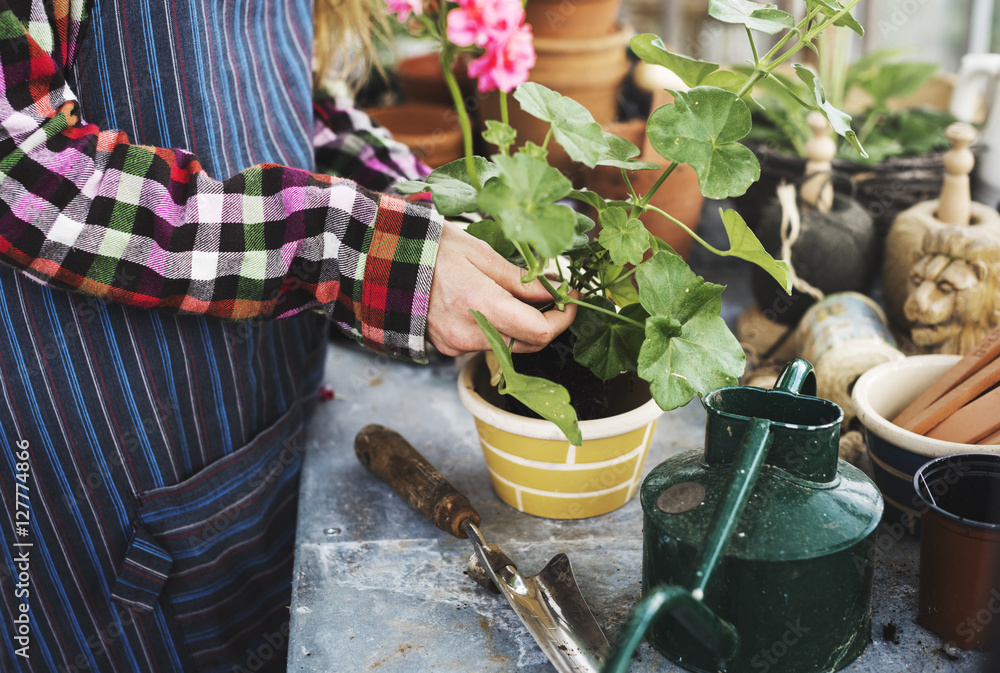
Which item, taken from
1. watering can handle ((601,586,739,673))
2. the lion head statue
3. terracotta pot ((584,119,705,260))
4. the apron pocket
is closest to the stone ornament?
the lion head statue

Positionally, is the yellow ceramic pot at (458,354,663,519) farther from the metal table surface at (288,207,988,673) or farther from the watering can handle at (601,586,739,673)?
the watering can handle at (601,586,739,673)

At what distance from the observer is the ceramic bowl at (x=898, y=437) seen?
0.73 meters

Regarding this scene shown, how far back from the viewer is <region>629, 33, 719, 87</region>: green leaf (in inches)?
27.0

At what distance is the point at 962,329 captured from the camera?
3.37 ft

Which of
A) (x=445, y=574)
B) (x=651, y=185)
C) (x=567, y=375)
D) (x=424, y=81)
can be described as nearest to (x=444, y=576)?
(x=445, y=574)

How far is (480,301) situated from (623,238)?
140mm

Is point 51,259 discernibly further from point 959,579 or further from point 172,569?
point 959,579

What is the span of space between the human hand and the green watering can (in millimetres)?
164

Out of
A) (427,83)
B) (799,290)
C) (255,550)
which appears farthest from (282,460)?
(427,83)

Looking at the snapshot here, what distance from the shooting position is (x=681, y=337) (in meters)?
0.66
